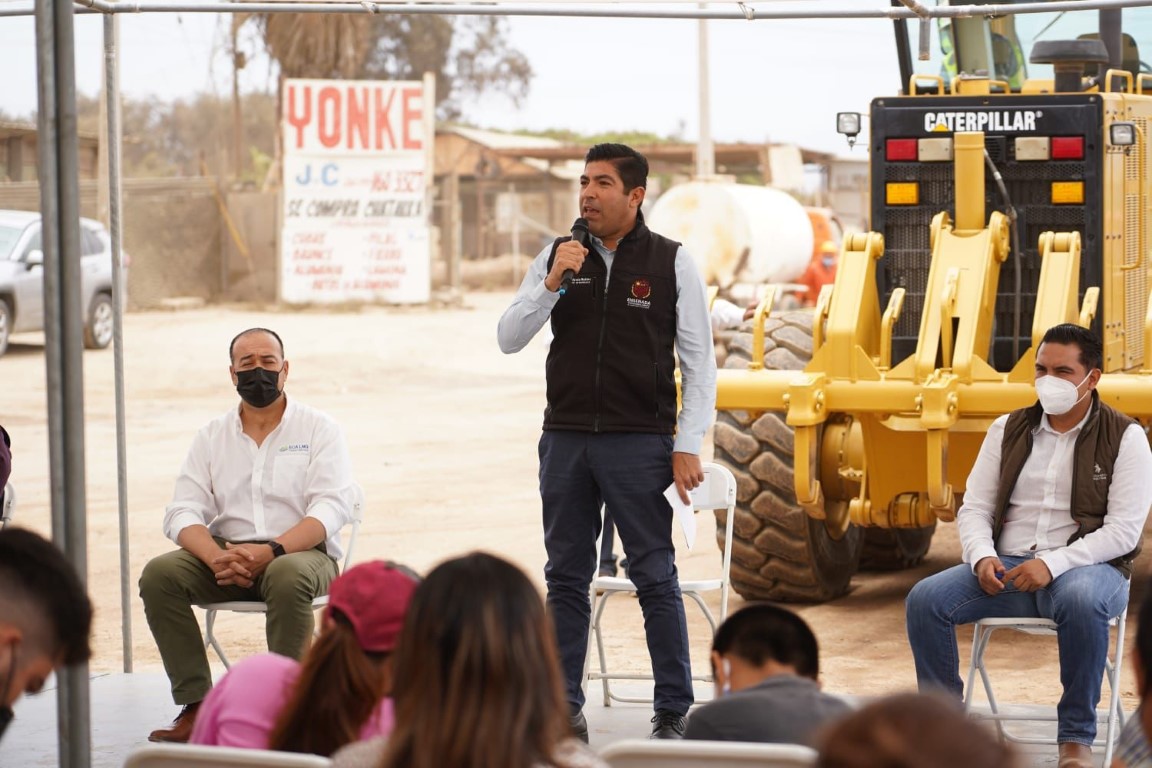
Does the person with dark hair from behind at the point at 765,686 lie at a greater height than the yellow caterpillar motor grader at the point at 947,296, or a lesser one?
lesser

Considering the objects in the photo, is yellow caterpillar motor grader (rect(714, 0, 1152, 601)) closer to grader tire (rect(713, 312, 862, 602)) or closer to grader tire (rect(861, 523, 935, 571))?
grader tire (rect(713, 312, 862, 602))

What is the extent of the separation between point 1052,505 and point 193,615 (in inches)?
107

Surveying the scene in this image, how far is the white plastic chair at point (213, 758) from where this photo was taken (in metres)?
2.90

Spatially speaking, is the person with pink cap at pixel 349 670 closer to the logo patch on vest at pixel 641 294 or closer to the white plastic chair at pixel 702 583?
the logo patch on vest at pixel 641 294

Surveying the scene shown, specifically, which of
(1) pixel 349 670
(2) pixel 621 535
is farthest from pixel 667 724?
(1) pixel 349 670

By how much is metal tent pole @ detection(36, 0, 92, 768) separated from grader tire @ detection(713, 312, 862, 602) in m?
4.15

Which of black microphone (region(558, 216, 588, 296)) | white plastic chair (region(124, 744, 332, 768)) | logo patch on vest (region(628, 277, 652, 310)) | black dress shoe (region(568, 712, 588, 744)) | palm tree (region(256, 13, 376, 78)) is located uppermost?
palm tree (region(256, 13, 376, 78))

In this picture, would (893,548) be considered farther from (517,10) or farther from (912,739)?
(912,739)

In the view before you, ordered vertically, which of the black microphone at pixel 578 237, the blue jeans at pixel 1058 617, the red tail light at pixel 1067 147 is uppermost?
the red tail light at pixel 1067 147

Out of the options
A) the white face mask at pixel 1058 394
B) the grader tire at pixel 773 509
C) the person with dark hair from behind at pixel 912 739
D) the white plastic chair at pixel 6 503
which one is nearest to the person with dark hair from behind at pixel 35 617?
the person with dark hair from behind at pixel 912 739

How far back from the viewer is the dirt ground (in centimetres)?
780

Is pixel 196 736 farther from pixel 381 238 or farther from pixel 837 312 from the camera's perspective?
pixel 381 238

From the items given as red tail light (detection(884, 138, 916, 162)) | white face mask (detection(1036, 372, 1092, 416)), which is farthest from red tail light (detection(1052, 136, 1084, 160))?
white face mask (detection(1036, 372, 1092, 416))

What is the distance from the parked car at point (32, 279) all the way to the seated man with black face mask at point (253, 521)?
247 inches
